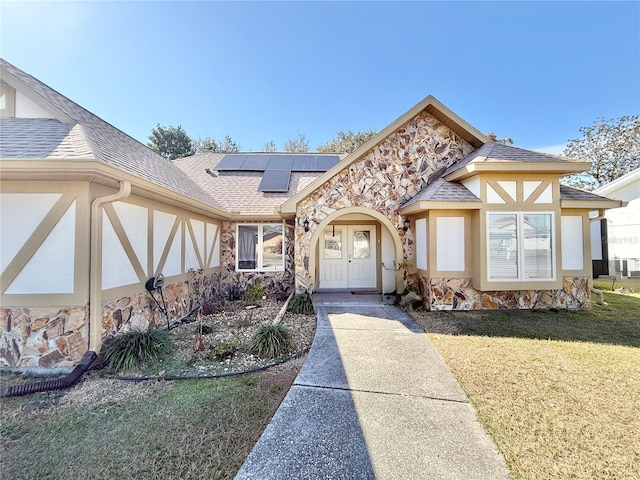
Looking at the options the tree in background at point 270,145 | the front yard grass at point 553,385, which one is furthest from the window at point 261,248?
the tree in background at point 270,145

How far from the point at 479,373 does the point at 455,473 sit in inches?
85.0

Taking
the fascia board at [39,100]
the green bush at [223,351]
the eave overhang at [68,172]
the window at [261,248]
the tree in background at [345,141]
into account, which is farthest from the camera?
the tree in background at [345,141]

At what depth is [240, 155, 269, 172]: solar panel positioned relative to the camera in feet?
43.2

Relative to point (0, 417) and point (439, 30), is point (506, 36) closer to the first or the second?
point (439, 30)

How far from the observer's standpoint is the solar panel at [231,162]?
13.1 metres

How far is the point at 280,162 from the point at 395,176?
7203mm

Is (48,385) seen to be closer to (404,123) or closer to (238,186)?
(238,186)

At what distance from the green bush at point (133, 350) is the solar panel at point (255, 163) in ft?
32.0

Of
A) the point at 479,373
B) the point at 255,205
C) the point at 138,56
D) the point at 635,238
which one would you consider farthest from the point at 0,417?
the point at 635,238

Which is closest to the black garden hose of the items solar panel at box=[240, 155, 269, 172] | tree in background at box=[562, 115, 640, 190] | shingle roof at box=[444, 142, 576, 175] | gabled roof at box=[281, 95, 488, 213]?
gabled roof at box=[281, 95, 488, 213]

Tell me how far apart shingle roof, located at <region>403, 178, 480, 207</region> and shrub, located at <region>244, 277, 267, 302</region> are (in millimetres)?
5732

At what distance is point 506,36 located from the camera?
35.2 feet

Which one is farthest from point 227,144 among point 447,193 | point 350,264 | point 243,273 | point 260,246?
point 447,193

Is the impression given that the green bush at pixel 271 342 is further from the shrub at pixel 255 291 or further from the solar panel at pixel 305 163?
the solar panel at pixel 305 163
